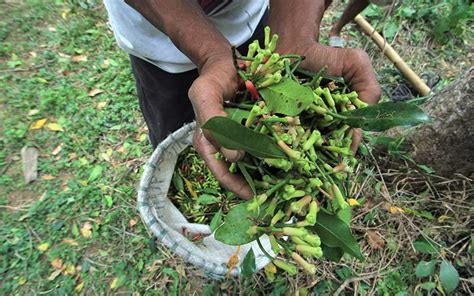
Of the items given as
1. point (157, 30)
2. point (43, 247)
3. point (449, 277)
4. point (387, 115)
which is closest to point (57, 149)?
point (43, 247)

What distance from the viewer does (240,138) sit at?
2.36 feet

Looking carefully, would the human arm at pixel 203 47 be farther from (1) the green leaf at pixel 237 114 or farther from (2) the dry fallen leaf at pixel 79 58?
(2) the dry fallen leaf at pixel 79 58

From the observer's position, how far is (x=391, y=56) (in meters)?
1.99

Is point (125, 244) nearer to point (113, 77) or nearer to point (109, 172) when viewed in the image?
point (109, 172)

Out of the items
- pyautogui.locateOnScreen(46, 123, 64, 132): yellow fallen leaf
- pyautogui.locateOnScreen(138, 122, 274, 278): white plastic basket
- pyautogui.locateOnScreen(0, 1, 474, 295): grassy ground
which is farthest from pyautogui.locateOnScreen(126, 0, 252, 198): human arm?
pyautogui.locateOnScreen(46, 123, 64, 132): yellow fallen leaf

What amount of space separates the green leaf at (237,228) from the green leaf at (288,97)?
0.65 feet

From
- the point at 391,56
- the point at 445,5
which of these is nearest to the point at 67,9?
the point at 391,56

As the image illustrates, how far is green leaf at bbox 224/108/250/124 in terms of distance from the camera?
798mm

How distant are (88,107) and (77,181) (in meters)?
0.39

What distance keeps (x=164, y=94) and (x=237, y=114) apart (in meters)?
0.44

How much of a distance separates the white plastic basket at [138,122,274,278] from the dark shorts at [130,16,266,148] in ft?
0.21

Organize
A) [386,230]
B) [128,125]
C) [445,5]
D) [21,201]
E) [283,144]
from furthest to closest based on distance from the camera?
[445,5]
[128,125]
[21,201]
[386,230]
[283,144]

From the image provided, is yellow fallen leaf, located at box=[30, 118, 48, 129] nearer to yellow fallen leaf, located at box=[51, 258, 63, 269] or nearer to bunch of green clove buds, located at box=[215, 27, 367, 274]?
yellow fallen leaf, located at box=[51, 258, 63, 269]

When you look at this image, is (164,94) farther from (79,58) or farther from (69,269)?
(79,58)
